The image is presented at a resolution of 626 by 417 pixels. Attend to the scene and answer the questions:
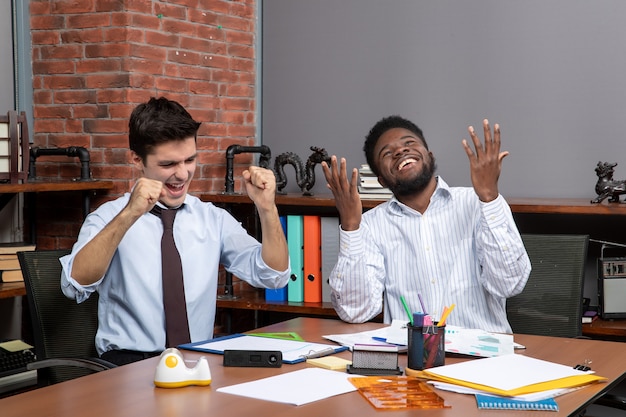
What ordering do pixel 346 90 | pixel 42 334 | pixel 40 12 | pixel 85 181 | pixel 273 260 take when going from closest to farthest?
pixel 42 334
pixel 273 260
pixel 85 181
pixel 40 12
pixel 346 90

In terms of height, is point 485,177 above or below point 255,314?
above

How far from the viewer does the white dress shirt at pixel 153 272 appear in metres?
2.58

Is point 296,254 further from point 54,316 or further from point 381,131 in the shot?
point 54,316

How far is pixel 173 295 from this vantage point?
103 inches

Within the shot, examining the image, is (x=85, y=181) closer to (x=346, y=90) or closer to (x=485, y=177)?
(x=346, y=90)

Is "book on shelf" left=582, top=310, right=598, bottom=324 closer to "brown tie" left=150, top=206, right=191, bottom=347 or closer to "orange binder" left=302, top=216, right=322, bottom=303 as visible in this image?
"orange binder" left=302, top=216, right=322, bottom=303

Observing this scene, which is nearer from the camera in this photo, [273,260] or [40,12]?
[273,260]

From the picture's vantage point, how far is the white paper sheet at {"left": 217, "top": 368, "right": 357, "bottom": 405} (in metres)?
1.72

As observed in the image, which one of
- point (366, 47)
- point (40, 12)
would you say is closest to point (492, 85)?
point (366, 47)

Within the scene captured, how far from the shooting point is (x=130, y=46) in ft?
11.6

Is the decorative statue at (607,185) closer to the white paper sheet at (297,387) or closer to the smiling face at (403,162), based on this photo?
the smiling face at (403,162)

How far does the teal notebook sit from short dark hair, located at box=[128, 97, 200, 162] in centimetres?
134

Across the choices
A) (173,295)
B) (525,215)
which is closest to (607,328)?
(525,215)

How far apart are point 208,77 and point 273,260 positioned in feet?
4.90
